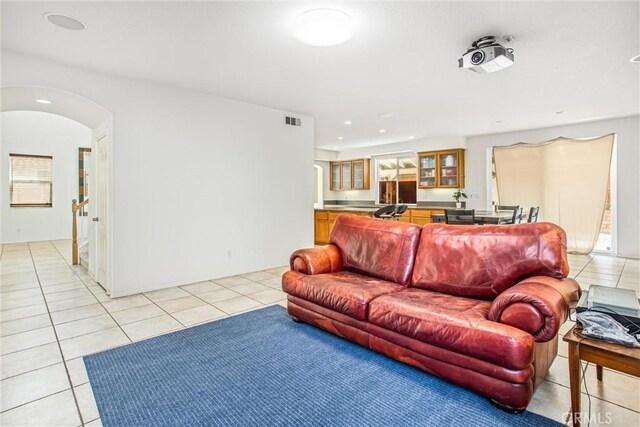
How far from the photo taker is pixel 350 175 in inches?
392

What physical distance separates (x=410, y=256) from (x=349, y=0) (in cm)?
210

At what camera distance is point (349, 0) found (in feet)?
7.73

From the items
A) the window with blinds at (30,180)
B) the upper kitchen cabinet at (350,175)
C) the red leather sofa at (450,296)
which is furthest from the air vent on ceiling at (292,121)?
the window with blinds at (30,180)

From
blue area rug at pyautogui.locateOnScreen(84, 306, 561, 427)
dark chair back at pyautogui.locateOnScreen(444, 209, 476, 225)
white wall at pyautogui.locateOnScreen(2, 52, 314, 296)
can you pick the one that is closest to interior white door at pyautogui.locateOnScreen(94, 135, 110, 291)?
white wall at pyautogui.locateOnScreen(2, 52, 314, 296)

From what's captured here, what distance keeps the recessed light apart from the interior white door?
1620mm

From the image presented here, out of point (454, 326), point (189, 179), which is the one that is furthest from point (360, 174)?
point (454, 326)

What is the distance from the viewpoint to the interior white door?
4188mm

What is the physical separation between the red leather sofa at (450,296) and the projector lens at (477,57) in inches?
58.4

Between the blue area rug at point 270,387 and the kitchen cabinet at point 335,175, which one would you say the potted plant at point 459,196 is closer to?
the kitchen cabinet at point 335,175

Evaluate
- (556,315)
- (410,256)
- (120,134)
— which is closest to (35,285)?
(120,134)

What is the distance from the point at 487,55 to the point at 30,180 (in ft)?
34.1

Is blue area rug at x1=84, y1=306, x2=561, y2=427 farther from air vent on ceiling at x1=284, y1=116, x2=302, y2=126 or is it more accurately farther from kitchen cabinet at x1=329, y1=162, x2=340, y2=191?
kitchen cabinet at x1=329, y1=162, x2=340, y2=191

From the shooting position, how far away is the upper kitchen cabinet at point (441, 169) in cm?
782

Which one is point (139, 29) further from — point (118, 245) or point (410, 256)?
point (410, 256)
